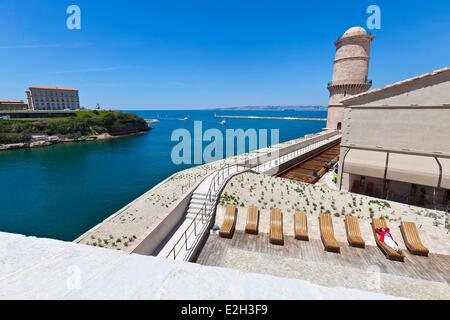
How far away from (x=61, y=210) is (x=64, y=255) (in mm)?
24314

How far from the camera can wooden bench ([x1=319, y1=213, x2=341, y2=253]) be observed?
10.4 m

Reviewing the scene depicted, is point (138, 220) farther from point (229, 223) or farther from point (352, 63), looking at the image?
point (352, 63)

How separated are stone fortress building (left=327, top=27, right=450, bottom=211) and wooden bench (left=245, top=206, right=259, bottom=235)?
9.31 meters

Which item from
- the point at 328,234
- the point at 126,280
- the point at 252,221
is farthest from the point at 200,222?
the point at 126,280

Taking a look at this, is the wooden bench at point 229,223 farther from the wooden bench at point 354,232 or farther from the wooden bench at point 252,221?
the wooden bench at point 354,232

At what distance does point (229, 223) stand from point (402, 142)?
14077 millimetres

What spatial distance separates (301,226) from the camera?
11805 millimetres

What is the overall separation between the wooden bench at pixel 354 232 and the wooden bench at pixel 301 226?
1989 mm

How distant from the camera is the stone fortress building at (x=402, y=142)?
14.8 m

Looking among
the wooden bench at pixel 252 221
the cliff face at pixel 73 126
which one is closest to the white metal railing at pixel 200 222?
the wooden bench at pixel 252 221

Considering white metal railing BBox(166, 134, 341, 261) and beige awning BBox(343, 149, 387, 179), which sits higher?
beige awning BBox(343, 149, 387, 179)

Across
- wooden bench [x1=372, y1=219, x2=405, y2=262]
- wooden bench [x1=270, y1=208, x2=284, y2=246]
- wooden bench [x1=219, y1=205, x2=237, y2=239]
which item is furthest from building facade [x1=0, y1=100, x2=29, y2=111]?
wooden bench [x1=372, y1=219, x2=405, y2=262]

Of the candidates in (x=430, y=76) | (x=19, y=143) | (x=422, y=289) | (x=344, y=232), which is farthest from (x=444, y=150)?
(x=19, y=143)

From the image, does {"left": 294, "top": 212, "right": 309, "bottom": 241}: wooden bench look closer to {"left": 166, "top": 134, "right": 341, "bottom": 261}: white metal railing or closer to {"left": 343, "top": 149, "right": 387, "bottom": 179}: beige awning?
{"left": 166, "top": 134, "right": 341, "bottom": 261}: white metal railing
